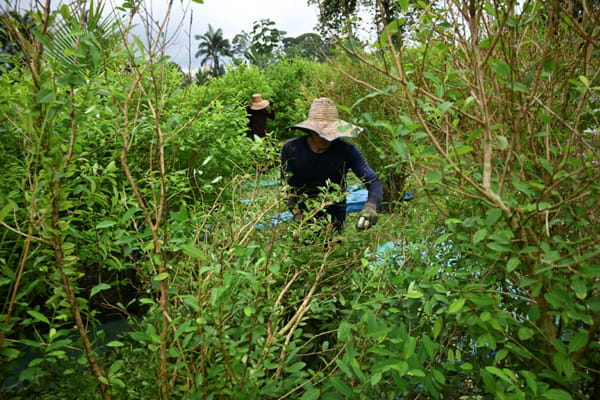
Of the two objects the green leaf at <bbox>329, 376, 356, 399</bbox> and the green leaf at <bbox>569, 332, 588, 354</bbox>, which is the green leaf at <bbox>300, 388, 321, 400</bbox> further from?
the green leaf at <bbox>569, 332, 588, 354</bbox>

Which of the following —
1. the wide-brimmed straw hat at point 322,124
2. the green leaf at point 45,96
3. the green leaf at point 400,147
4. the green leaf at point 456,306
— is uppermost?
the green leaf at point 45,96

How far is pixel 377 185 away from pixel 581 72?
190 centimetres

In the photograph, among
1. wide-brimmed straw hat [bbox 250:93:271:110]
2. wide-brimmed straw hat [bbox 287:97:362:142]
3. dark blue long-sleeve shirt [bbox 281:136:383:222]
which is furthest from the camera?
wide-brimmed straw hat [bbox 250:93:271:110]

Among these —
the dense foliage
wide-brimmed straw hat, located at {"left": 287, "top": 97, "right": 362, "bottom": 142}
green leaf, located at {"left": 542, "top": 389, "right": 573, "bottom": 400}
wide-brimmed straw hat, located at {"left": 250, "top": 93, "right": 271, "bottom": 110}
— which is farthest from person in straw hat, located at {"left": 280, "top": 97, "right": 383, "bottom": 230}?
wide-brimmed straw hat, located at {"left": 250, "top": 93, "right": 271, "bottom": 110}

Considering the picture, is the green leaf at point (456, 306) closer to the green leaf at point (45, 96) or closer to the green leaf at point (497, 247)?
the green leaf at point (497, 247)

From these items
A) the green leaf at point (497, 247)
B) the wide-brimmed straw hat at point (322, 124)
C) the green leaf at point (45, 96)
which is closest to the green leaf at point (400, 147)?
the green leaf at point (497, 247)

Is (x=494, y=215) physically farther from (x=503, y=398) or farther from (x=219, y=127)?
(x=219, y=127)

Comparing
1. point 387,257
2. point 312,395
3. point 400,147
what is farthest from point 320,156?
point 312,395

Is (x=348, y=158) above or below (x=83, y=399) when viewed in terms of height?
above

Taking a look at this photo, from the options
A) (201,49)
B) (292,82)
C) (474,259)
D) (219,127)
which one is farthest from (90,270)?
(201,49)

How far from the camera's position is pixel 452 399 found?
176 centimetres

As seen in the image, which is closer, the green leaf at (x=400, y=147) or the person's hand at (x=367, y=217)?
the green leaf at (x=400, y=147)

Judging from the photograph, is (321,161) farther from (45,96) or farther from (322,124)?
(45,96)

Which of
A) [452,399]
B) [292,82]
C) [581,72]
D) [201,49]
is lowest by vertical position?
[452,399]
